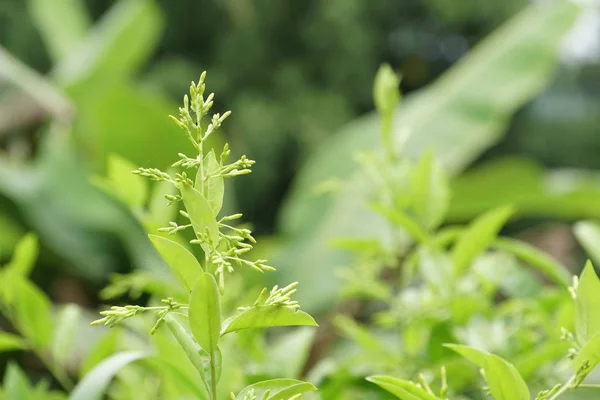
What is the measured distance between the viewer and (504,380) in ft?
0.56

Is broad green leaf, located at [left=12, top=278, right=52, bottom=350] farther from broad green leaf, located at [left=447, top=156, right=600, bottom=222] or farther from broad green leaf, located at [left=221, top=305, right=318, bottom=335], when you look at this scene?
broad green leaf, located at [left=447, top=156, right=600, bottom=222]

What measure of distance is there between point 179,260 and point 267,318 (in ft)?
0.08

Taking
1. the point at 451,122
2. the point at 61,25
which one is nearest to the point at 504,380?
the point at 451,122

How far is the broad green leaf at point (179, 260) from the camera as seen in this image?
0.16m

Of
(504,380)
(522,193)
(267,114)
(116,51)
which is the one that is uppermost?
(267,114)

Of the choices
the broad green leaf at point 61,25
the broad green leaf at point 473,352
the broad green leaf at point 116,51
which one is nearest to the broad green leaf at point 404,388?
the broad green leaf at point 473,352

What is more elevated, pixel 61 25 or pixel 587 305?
pixel 61 25

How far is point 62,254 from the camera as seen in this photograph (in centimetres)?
135

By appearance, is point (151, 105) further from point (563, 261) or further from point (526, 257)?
point (526, 257)

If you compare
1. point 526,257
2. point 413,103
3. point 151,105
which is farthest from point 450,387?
point 413,103

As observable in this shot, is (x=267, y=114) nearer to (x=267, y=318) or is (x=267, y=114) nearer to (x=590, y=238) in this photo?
(x=590, y=238)

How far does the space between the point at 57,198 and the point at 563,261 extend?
3.15 ft

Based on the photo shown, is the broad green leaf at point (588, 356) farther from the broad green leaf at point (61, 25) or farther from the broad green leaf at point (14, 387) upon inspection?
the broad green leaf at point (61, 25)

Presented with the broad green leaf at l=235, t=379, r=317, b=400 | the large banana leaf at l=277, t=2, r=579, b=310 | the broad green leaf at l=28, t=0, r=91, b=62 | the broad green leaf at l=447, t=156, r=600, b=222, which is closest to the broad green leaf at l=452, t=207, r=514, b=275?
the broad green leaf at l=235, t=379, r=317, b=400
